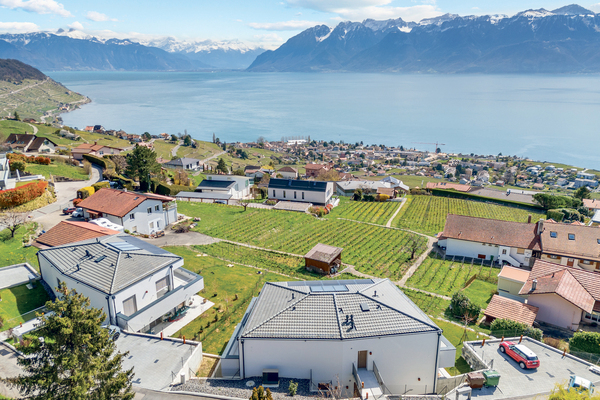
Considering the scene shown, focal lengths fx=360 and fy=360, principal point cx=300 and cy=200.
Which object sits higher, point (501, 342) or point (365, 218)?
point (501, 342)

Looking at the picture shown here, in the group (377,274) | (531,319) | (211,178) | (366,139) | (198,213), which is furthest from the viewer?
(366,139)

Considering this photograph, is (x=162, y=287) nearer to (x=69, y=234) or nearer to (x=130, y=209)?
(x=69, y=234)

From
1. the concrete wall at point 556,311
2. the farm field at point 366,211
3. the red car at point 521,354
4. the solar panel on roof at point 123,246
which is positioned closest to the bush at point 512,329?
the red car at point 521,354

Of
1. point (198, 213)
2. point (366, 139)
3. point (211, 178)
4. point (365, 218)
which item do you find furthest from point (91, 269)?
point (366, 139)

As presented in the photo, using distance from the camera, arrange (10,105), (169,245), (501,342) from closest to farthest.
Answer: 1. (501,342)
2. (169,245)
3. (10,105)

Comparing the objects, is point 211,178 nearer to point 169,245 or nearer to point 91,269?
point 169,245

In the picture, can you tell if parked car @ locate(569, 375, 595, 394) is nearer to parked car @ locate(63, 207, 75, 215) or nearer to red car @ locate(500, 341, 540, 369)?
red car @ locate(500, 341, 540, 369)

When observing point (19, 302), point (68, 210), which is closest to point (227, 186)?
point (68, 210)
